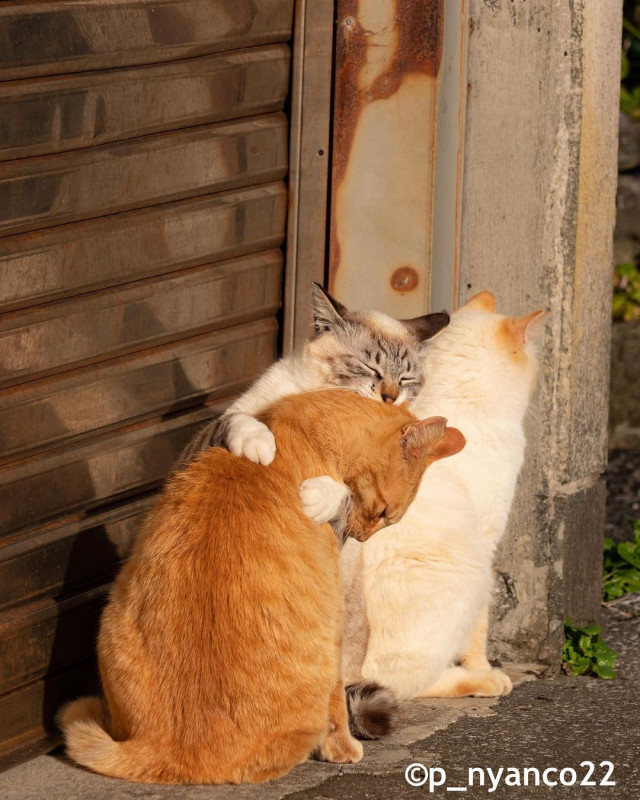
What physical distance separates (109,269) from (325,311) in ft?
2.64

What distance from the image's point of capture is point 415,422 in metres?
2.95

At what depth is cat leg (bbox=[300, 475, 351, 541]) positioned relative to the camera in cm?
276

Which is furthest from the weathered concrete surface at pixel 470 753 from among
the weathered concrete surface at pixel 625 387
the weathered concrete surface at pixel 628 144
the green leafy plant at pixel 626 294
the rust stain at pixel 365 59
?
the weathered concrete surface at pixel 628 144

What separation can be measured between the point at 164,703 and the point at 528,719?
58.7 inches

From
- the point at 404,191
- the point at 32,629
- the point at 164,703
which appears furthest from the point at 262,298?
the point at 164,703

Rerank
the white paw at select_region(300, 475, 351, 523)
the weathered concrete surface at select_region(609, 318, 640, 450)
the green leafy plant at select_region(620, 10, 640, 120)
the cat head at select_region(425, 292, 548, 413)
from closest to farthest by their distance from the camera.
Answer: the white paw at select_region(300, 475, 351, 523) → the cat head at select_region(425, 292, 548, 413) → the weathered concrete surface at select_region(609, 318, 640, 450) → the green leafy plant at select_region(620, 10, 640, 120)

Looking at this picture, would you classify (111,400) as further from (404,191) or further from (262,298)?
(404,191)

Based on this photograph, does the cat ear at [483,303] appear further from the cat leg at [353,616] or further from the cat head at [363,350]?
the cat leg at [353,616]

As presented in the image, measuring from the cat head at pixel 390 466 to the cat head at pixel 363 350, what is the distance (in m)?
0.64

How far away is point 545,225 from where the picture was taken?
4.09 metres

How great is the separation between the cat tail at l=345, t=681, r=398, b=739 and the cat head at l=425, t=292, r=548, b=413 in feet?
4.11

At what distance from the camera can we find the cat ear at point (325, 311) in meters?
3.59

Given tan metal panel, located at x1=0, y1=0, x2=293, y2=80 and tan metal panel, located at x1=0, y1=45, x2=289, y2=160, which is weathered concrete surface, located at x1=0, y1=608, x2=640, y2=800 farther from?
tan metal panel, located at x1=0, y1=0, x2=293, y2=80

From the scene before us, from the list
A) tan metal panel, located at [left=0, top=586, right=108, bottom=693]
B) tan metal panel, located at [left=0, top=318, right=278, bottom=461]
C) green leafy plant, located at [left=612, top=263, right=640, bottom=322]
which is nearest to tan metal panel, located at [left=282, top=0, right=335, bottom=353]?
Result: tan metal panel, located at [left=0, top=318, right=278, bottom=461]
